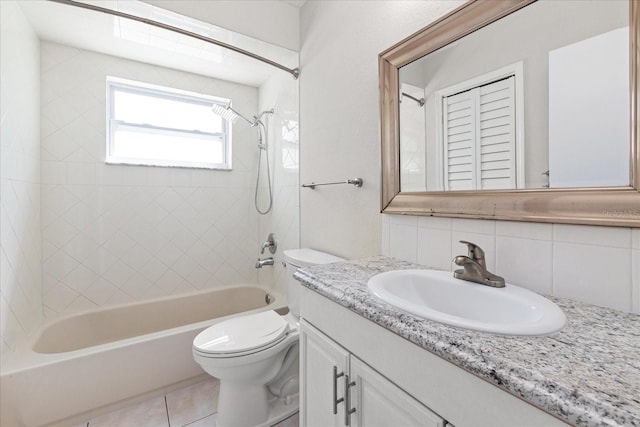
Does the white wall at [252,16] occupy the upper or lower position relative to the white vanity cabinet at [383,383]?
upper

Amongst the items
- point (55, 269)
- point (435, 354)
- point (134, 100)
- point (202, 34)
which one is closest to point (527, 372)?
point (435, 354)

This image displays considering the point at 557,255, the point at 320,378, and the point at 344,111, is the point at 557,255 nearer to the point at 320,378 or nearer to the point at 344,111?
the point at 320,378

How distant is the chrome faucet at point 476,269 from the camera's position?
84 cm

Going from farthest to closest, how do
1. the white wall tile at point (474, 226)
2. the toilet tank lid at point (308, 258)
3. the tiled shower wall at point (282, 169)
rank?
the tiled shower wall at point (282, 169) → the toilet tank lid at point (308, 258) → the white wall tile at point (474, 226)

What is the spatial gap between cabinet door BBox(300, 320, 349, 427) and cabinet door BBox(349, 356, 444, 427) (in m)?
0.06

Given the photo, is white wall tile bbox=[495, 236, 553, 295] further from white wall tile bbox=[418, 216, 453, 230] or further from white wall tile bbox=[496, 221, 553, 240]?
white wall tile bbox=[418, 216, 453, 230]

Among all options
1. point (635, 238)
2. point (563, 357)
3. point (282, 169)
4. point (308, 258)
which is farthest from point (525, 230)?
point (282, 169)

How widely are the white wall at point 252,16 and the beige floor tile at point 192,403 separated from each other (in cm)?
221

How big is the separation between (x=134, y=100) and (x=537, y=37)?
2.61m

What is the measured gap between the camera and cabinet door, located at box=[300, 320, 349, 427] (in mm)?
842

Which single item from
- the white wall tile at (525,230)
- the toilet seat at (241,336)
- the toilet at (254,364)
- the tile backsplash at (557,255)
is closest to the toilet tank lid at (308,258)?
the toilet at (254,364)

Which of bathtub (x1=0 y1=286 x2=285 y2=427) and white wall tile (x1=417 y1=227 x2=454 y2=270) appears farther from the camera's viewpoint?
bathtub (x1=0 y1=286 x2=285 y2=427)

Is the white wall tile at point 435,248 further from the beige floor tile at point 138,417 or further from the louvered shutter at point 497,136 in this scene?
the beige floor tile at point 138,417

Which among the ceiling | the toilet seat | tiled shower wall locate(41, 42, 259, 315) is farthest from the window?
the toilet seat
